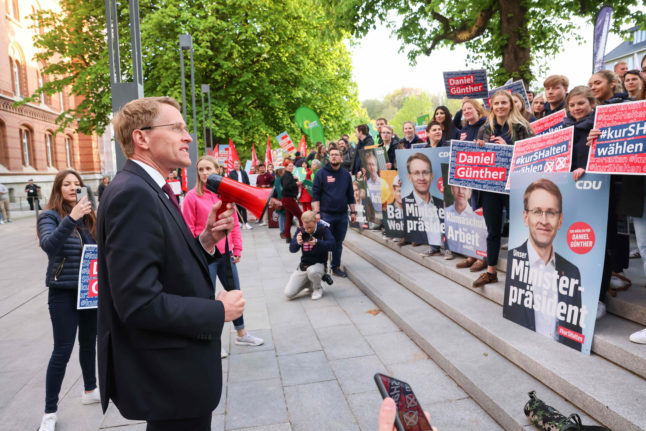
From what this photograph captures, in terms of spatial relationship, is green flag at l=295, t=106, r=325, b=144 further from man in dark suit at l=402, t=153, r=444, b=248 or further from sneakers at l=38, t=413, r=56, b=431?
sneakers at l=38, t=413, r=56, b=431

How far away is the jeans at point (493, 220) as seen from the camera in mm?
5051

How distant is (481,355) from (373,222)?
656 cm

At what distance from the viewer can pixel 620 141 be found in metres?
3.44

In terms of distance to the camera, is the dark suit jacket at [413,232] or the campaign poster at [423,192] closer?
the campaign poster at [423,192]

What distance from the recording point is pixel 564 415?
2.94 m

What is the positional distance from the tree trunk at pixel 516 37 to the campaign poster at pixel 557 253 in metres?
8.43

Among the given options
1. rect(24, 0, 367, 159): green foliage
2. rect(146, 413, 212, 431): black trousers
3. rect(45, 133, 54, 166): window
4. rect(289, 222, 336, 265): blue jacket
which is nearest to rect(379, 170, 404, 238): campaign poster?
rect(289, 222, 336, 265): blue jacket

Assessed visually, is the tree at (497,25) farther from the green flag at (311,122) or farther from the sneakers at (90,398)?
the sneakers at (90,398)

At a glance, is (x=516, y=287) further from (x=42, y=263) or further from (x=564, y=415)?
(x=42, y=263)

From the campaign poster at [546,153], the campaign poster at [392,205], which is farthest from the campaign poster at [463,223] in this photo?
the campaign poster at [392,205]

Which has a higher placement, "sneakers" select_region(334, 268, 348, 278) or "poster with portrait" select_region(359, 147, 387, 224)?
"poster with portrait" select_region(359, 147, 387, 224)

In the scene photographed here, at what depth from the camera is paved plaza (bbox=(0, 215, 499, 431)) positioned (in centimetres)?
354

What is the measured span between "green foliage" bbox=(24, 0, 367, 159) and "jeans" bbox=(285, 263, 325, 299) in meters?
14.1

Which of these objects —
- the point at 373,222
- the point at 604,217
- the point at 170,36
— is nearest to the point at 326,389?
the point at 604,217
